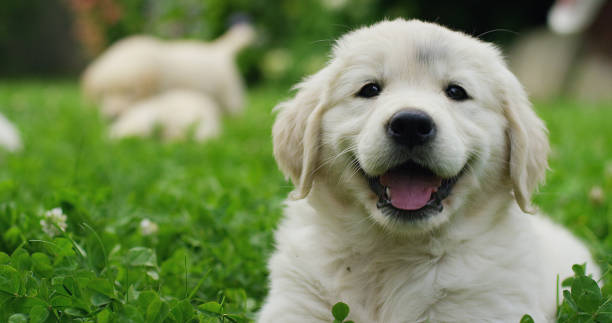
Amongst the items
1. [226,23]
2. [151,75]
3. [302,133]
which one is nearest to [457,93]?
[302,133]

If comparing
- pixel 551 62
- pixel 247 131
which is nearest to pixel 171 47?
pixel 247 131

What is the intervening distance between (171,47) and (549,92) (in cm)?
948

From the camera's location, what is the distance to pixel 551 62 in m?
14.4

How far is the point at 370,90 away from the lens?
2.79 metres

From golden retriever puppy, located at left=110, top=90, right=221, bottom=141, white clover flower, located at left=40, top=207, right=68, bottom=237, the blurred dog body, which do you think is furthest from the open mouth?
golden retriever puppy, located at left=110, top=90, right=221, bottom=141

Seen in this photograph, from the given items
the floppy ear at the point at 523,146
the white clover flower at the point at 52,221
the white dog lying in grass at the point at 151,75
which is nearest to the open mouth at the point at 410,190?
the floppy ear at the point at 523,146

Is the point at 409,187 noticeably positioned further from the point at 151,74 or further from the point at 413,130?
the point at 151,74

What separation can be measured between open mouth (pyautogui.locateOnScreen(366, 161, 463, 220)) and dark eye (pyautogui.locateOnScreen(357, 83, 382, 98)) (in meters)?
0.36

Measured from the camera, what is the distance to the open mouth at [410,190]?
2539 mm

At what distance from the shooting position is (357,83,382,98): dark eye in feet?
9.15

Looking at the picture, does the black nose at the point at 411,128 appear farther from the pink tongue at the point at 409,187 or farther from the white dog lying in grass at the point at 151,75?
the white dog lying in grass at the point at 151,75

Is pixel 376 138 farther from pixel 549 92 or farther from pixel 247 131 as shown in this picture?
pixel 549 92

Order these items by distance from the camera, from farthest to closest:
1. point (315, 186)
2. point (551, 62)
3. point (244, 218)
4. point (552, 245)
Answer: point (551, 62)
point (244, 218)
point (552, 245)
point (315, 186)

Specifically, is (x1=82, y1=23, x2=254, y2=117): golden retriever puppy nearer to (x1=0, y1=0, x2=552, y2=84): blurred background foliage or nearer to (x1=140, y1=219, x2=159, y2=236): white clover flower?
(x1=0, y1=0, x2=552, y2=84): blurred background foliage
